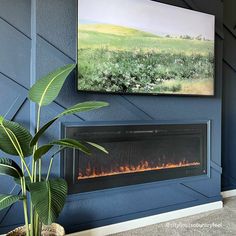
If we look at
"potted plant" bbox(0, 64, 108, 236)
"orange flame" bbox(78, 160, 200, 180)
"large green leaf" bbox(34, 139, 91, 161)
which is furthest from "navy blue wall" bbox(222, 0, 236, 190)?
"large green leaf" bbox(34, 139, 91, 161)

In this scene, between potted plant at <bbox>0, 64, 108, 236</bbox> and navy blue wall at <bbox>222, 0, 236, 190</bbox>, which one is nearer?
potted plant at <bbox>0, 64, 108, 236</bbox>

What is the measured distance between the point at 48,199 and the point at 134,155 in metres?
1.20

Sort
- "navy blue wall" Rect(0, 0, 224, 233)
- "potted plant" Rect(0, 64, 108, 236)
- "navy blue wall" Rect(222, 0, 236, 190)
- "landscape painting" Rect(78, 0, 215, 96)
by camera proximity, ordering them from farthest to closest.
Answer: "navy blue wall" Rect(222, 0, 236, 190) → "landscape painting" Rect(78, 0, 215, 96) → "navy blue wall" Rect(0, 0, 224, 233) → "potted plant" Rect(0, 64, 108, 236)

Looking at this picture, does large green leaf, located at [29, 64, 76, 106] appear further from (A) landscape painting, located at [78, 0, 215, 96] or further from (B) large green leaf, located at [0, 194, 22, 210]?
(B) large green leaf, located at [0, 194, 22, 210]

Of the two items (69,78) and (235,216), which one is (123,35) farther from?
(235,216)

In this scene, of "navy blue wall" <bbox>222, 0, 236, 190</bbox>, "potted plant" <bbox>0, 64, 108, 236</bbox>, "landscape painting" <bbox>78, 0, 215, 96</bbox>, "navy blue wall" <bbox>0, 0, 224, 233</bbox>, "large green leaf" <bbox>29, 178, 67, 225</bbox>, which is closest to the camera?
"large green leaf" <bbox>29, 178, 67, 225</bbox>

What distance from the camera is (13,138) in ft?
5.39

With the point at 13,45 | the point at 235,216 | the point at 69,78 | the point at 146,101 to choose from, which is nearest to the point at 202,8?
the point at 146,101

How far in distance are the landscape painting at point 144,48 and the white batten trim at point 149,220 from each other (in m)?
1.20

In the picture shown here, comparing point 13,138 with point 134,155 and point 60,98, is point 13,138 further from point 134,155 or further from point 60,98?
point 134,155

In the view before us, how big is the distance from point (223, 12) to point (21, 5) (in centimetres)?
239

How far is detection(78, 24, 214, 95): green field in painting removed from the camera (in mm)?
2262

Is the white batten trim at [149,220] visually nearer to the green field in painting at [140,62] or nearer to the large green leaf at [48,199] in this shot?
the large green leaf at [48,199]

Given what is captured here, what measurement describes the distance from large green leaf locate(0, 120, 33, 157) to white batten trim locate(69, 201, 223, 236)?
37.5 inches
